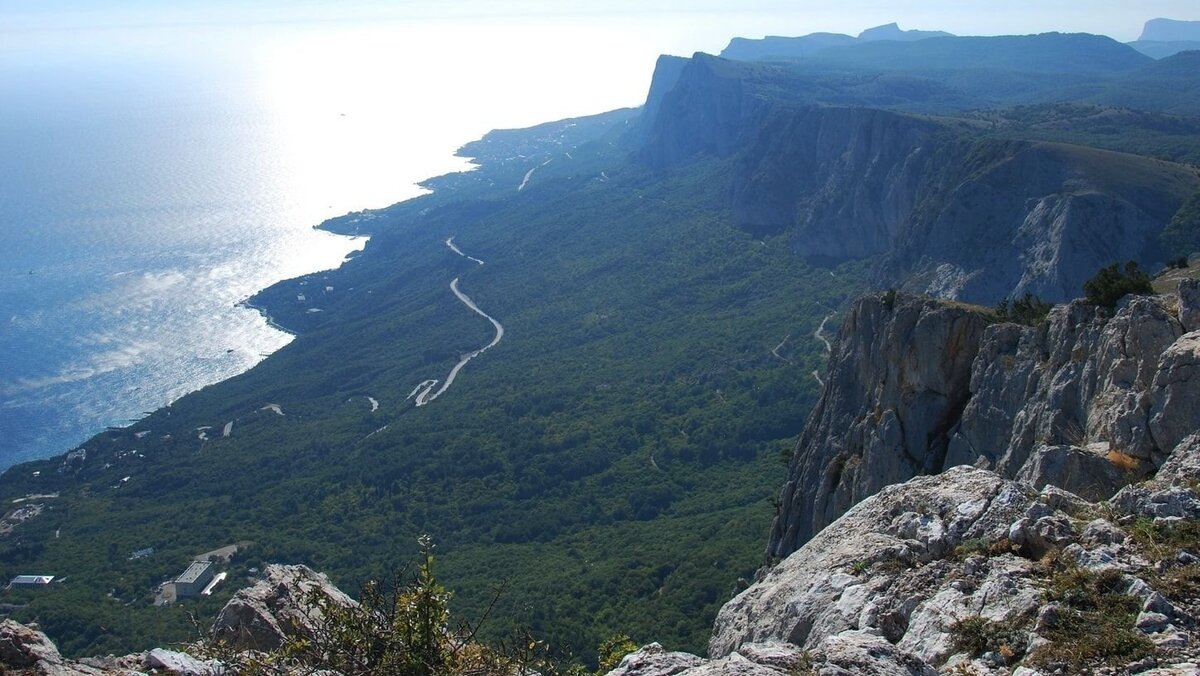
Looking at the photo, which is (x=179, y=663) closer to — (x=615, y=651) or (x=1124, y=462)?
(x=615, y=651)

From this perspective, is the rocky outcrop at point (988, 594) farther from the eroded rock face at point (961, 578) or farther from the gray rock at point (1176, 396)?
the gray rock at point (1176, 396)

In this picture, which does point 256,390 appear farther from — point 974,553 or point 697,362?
point 974,553

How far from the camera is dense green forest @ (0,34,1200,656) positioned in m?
42.2

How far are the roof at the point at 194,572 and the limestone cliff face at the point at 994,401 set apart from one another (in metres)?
32.8

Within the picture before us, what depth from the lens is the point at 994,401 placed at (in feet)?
68.8

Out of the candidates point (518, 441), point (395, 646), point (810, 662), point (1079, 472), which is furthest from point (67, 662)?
point (518, 441)

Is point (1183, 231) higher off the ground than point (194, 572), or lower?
higher

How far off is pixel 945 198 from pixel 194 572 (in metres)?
60.1

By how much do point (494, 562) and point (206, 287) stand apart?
93964 millimetres

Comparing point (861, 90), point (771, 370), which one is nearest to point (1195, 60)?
point (861, 90)

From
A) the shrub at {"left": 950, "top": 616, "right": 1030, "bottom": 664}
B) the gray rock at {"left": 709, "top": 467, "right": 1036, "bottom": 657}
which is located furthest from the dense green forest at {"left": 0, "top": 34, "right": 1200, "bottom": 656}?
the shrub at {"left": 950, "top": 616, "right": 1030, "bottom": 664}

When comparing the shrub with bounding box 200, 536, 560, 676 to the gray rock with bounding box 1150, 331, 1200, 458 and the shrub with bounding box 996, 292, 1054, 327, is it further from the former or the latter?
the shrub with bounding box 996, 292, 1054, 327

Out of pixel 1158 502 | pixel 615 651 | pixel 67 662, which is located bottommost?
pixel 615 651

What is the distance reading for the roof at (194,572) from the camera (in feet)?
155
